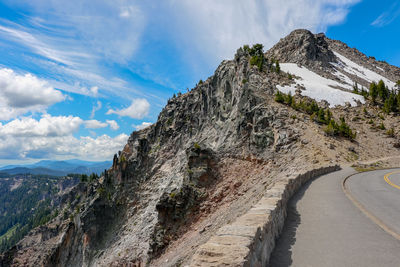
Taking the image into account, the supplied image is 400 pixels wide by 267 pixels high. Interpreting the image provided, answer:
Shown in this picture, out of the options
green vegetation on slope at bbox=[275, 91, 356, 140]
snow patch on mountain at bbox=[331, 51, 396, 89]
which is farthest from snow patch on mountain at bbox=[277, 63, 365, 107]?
snow patch on mountain at bbox=[331, 51, 396, 89]

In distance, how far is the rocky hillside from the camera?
23.3 meters

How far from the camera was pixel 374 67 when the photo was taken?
8500 cm

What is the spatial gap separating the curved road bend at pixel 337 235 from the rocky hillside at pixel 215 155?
671cm

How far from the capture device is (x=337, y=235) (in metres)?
5.95

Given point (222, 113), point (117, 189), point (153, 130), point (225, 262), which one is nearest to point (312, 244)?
point (225, 262)

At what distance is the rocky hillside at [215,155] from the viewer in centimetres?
2330

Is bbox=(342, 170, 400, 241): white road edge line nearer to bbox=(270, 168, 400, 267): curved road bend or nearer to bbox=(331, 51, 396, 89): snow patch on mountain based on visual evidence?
bbox=(270, 168, 400, 267): curved road bend

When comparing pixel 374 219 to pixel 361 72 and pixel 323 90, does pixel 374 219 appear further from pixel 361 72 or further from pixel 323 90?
pixel 361 72

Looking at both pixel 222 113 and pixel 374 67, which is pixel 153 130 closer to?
pixel 222 113

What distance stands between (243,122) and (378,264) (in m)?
25.9

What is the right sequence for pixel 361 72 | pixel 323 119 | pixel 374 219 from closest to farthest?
1. pixel 374 219
2. pixel 323 119
3. pixel 361 72

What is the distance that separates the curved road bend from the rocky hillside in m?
6.71

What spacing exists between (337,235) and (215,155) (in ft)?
73.0

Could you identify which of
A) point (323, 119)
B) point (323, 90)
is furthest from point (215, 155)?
point (323, 90)
